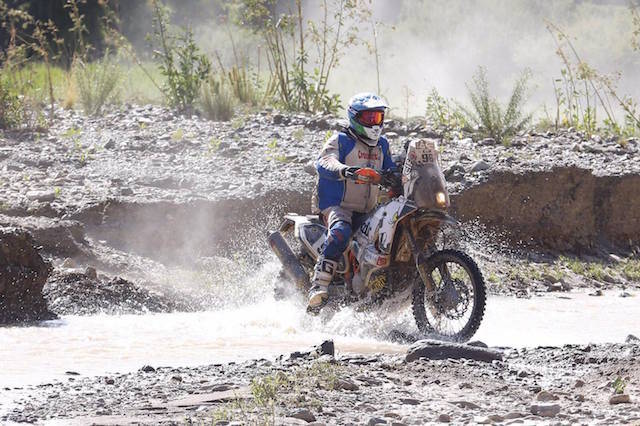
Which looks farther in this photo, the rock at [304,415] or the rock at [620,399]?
the rock at [620,399]

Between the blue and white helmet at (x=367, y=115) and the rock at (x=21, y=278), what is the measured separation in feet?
9.65

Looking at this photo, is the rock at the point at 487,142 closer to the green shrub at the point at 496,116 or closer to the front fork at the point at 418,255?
the green shrub at the point at 496,116

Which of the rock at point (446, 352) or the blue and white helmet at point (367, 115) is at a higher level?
the blue and white helmet at point (367, 115)

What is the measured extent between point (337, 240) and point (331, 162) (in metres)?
0.61

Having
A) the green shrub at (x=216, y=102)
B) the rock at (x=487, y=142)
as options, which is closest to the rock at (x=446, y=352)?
the rock at (x=487, y=142)

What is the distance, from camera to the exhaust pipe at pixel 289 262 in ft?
34.3

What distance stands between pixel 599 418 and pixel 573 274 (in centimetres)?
718

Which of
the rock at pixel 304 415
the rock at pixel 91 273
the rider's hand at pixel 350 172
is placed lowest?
the rock at pixel 304 415

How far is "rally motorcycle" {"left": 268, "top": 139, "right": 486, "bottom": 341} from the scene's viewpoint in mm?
9180

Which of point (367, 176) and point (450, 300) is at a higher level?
point (367, 176)

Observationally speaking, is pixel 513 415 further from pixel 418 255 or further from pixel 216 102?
pixel 216 102

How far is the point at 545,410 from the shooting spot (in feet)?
20.0

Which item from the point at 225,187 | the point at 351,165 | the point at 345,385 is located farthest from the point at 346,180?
the point at 225,187

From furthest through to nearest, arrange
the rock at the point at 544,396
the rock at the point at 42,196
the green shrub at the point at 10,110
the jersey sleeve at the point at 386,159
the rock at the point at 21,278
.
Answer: the green shrub at the point at 10,110
the rock at the point at 42,196
the rock at the point at 21,278
the jersey sleeve at the point at 386,159
the rock at the point at 544,396
